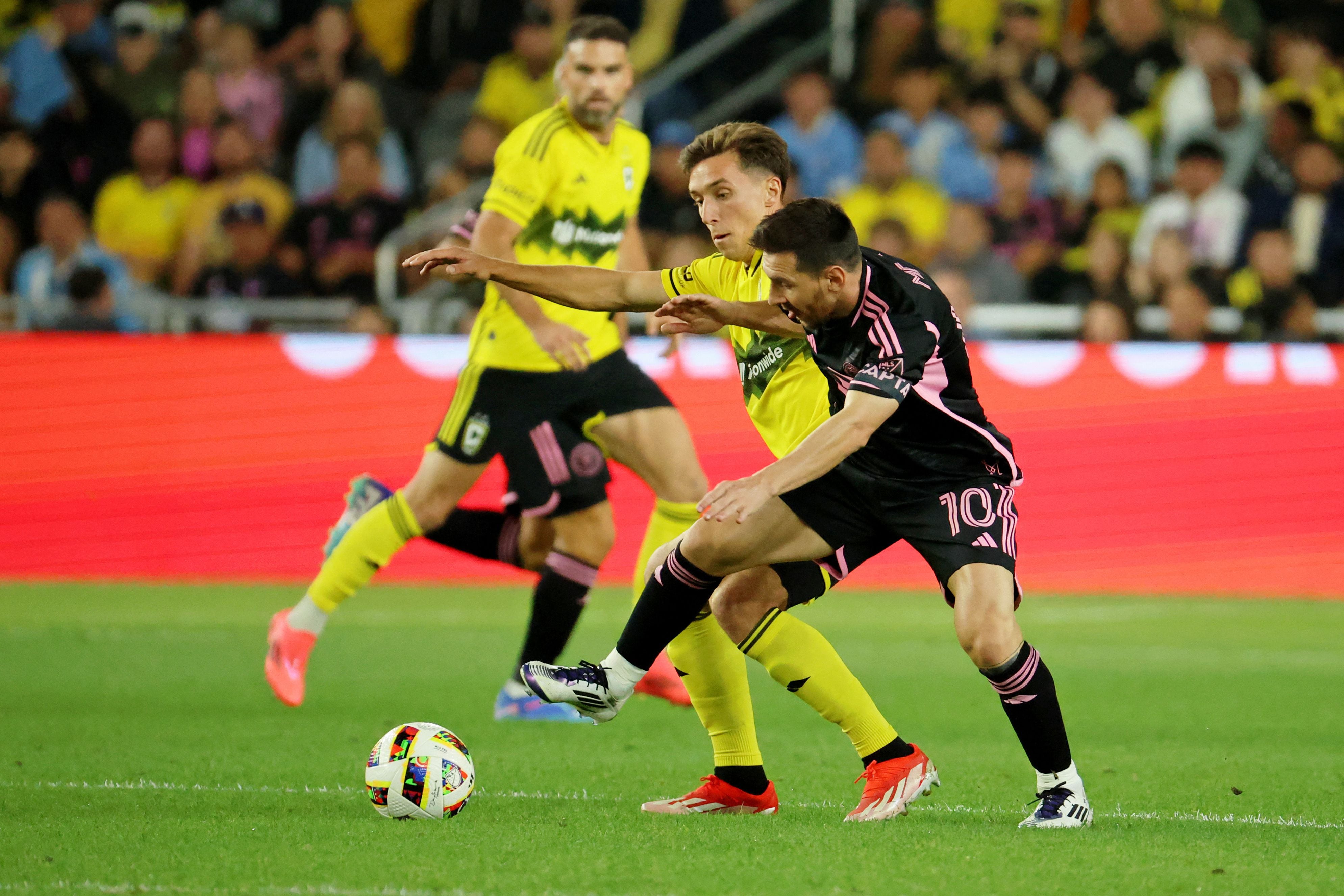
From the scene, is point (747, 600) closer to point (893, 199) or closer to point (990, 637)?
point (990, 637)

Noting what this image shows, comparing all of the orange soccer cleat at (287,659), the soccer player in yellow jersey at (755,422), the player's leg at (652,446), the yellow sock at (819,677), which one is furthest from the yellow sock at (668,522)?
the yellow sock at (819,677)

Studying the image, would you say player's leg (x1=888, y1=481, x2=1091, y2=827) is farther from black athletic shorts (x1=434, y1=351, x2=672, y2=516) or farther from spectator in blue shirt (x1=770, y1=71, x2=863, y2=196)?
spectator in blue shirt (x1=770, y1=71, x2=863, y2=196)

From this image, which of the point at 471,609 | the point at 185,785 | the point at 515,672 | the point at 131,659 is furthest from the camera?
the point at 471,609

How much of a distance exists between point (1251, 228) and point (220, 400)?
294 inches

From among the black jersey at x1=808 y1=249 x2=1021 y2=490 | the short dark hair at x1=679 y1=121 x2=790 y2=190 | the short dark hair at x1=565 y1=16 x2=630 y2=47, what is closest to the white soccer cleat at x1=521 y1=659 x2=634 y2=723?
the black jersey at x1=808 y1=249 x2=1021 y2=490

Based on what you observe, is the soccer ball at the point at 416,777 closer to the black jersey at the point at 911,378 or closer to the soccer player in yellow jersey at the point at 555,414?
the black jersey at the point at 911,378

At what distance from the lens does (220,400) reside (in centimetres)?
1112

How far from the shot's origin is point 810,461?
165 inches

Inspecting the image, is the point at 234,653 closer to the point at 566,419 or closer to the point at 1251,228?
the point at 566,419

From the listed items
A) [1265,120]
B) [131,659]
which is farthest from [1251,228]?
[131,659]

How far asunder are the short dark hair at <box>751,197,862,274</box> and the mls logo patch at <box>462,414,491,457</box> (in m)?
2.66

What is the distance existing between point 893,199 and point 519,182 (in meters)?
6.81

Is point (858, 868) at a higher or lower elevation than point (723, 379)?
higher

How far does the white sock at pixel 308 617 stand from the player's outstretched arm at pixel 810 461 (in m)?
3.02
